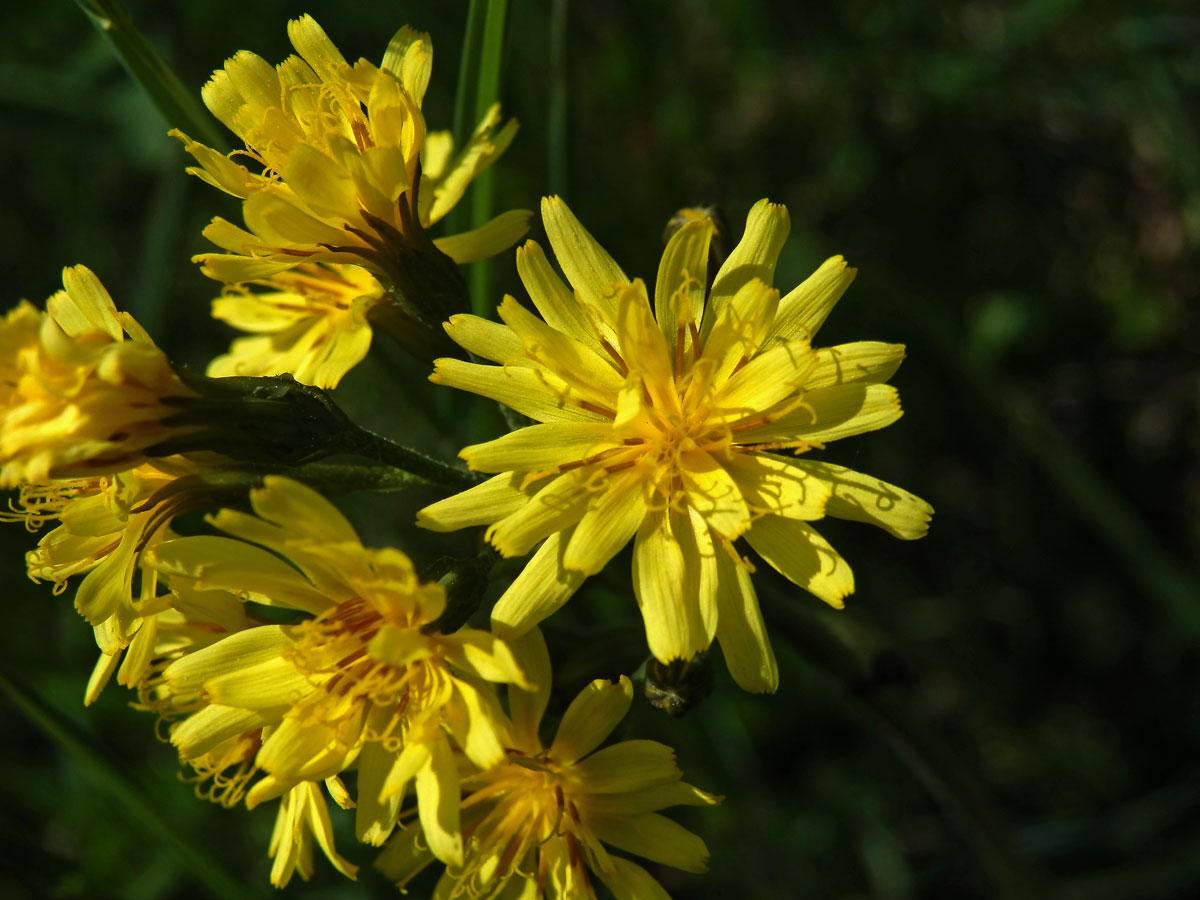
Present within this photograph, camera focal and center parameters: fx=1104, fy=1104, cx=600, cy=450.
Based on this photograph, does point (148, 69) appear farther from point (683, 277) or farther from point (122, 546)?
point (683, 277)

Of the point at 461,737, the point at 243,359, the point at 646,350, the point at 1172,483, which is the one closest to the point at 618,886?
the point at 461,737

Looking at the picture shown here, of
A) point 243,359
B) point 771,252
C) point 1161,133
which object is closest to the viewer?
point 771,252

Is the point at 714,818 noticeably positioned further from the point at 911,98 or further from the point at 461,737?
the point at 911,98

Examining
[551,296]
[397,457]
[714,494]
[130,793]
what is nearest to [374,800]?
[397,457]

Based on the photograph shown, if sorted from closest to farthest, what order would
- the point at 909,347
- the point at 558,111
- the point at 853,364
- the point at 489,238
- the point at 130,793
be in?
the point at 853,364 < the point at 489,238 < the point at 130,793 < the point at 558,111 < the point at 909,347

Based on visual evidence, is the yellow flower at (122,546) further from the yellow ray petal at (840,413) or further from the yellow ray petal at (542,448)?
the yellow ray petal at (840,413)
